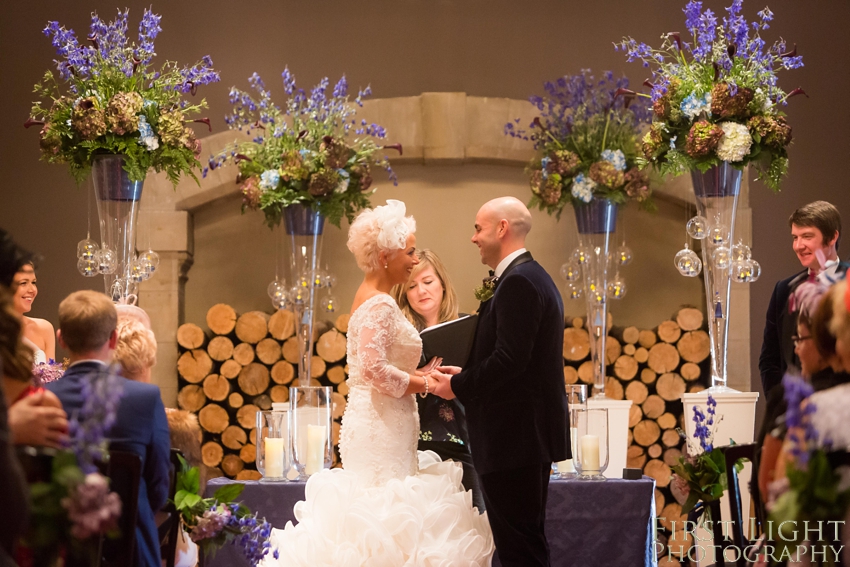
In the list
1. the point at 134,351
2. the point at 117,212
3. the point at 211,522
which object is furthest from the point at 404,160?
the point at 211,522

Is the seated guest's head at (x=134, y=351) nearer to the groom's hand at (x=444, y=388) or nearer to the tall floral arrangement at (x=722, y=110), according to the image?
the groom's hand at (x=444, y=388)

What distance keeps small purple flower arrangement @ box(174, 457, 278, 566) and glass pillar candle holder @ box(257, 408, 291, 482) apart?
2.90 feet

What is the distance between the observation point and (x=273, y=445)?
3.84 m

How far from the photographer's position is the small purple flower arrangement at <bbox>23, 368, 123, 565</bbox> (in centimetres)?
158

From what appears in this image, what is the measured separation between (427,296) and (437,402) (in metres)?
0.71

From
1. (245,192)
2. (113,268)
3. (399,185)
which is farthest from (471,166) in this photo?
(113,268)

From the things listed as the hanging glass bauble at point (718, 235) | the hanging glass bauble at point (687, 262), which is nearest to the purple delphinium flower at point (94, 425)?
the hanging glass bauble at point (718, 235)

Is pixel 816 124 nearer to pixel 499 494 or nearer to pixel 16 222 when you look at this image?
pixel 499 494

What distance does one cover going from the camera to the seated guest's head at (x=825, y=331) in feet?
6.12

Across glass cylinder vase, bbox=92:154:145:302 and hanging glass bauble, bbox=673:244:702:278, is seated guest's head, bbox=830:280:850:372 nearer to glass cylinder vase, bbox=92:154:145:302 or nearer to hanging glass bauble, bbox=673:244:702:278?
hanging glass bauble, bbox=673:244:702:278

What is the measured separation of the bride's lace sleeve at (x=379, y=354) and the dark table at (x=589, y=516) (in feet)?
2.13

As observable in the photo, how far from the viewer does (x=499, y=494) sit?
326cm

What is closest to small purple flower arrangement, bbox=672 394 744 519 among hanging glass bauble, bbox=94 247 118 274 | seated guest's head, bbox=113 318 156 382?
seated guest's head, bbox=113 318 156 382

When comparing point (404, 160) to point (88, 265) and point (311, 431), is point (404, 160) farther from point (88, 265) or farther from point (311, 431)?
point (311, 431)
